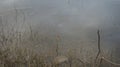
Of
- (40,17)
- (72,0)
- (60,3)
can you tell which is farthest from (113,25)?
(72,0)

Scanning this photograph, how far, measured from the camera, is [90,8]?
1038 centimetres

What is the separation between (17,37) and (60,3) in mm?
7739

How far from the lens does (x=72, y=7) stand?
10.9 m

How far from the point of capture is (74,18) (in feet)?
29.9

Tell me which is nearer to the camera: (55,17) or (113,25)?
(113,25)

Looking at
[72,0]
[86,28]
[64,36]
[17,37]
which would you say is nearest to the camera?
[17,37]

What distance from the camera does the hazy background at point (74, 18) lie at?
7.36m

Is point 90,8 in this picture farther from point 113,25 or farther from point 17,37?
point 17,37

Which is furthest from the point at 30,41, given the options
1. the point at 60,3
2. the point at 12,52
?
the point at 60,3

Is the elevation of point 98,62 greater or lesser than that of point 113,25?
greater

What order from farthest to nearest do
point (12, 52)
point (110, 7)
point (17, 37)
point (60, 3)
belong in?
point (60, 3) < point (110, 7) < point (17, 37) < point (12, 52)

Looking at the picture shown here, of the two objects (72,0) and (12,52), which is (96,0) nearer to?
(72,0)

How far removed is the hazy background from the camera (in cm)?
736

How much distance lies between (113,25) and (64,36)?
1.93 metres
